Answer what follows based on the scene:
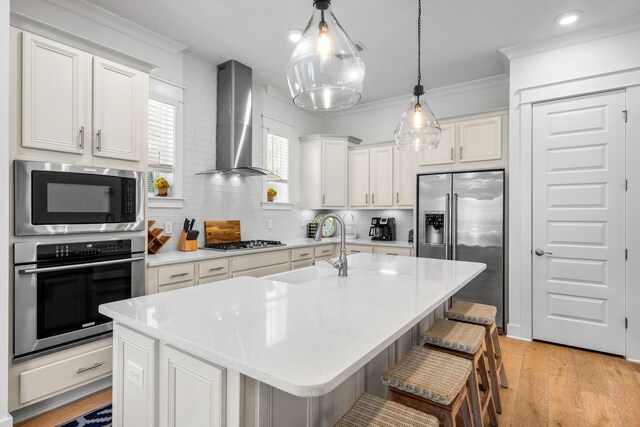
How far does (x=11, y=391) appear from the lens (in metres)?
1.95

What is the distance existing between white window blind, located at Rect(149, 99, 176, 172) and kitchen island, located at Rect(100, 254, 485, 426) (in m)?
2.11

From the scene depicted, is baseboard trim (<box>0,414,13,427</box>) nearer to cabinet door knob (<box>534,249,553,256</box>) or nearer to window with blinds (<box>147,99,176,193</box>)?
window with blinds (<box>147,99,176,193</box>)

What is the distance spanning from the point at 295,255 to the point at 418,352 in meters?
2.58

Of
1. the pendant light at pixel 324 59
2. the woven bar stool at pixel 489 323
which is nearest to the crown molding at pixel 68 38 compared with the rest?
the pendant light at pixel 324 59

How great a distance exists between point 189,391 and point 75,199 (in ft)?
5.80

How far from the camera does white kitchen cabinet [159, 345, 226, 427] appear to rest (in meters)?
1.00

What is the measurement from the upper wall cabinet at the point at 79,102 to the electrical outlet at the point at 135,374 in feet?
5.16

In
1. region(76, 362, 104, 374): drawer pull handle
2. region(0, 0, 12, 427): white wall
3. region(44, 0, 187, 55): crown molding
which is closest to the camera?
region(0, 0, 12, 427): white wall

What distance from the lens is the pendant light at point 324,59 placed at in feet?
4.71

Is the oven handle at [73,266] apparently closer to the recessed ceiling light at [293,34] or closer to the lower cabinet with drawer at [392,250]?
the recessed ceiling light at [293,34]

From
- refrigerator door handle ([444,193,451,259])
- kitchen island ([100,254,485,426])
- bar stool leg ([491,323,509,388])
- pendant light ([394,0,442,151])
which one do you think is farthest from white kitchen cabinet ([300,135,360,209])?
kitchen island ([100,254,485,426])

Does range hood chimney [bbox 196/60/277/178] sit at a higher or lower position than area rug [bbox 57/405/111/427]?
higher

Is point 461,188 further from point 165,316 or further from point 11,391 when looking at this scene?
point 11,391

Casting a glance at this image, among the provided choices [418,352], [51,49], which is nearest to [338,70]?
[418,352]
